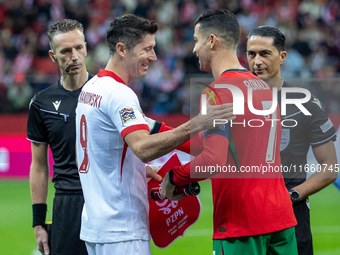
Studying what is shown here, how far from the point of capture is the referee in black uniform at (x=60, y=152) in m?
3.62

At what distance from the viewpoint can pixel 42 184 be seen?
3.73 m

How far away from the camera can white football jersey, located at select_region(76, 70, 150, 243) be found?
2.92 meters

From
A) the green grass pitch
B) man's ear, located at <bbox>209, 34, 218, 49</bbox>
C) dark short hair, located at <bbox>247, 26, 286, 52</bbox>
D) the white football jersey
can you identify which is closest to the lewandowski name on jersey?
the white football jersey

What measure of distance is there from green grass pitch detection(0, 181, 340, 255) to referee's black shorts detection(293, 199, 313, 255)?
9.14 ft

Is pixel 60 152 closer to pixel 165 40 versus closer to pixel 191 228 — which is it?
pixel 191 228

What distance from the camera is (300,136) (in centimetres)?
389

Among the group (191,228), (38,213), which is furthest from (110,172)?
(191,228)

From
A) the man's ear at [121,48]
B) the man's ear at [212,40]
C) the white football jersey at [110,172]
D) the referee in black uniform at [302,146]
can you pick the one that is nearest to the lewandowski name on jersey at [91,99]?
the white football jersey at [110,172]

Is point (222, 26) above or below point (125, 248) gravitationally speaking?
above

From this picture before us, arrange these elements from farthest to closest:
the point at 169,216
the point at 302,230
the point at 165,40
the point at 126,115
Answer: the point at 165,40, the point at 302,230, the point at 169,216, the point at 126,115

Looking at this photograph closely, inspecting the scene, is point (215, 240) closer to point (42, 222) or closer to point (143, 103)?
point (42, 222)

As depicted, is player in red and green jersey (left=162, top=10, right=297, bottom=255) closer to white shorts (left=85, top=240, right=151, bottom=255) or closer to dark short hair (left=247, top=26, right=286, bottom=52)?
white shorts (left=85, top=240, right=151, bottom=255)

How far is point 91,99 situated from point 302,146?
6.18ft

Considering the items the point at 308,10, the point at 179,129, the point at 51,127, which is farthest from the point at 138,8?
the point at 179,129
